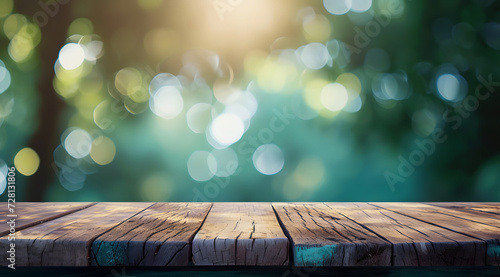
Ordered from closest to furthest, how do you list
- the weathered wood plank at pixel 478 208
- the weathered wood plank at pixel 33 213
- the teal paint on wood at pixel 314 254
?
the teal paint on wood at pixel 314 254 < the weathered wood plank at pixel 33 213 < the weathered wood plank at pixel 478 208

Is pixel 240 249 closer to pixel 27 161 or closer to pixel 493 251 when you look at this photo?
pixel 493 251

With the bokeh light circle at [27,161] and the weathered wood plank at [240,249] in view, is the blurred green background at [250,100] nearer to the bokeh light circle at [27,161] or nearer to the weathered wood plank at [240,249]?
the bokeh light circle at [27,161]

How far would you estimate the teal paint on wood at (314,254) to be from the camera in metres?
0.83

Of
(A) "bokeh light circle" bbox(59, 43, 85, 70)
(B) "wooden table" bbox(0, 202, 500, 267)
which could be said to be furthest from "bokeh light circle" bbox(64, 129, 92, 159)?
(B) "wooden table" bbox(0, 202, 500, 267)

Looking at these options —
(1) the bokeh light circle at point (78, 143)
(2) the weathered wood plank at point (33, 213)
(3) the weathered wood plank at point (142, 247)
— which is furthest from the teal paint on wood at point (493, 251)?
(1) the bokeh light circle at point (78, 143)

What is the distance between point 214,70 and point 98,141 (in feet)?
1.80

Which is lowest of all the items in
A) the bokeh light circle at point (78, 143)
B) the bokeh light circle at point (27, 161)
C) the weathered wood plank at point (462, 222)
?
the weathered wood plank at point (462, 222)

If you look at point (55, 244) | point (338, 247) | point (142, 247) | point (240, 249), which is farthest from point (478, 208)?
point (55, 244)

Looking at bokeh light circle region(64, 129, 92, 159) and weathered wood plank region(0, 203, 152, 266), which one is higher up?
bokeh light circle region(64, 129, 92, 159)

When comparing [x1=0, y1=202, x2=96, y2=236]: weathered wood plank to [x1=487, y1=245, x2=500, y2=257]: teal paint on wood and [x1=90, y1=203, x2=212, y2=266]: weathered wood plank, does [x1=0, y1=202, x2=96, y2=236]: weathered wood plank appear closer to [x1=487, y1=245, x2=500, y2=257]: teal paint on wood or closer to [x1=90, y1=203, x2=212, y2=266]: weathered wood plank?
[x1=90, y1=203, x2=212, y2=266]: weathered wood plank

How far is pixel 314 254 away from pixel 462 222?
1.64 ft

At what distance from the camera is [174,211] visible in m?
1.36

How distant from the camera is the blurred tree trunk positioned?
6.18 feet

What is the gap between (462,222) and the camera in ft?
3.72
